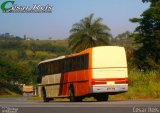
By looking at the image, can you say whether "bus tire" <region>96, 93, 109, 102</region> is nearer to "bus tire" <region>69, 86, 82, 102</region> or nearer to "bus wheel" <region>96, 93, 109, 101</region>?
"bus wheel" <region>96, 93, 109, 101</region>

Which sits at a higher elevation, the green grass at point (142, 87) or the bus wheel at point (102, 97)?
the green grass at point (142, 87)

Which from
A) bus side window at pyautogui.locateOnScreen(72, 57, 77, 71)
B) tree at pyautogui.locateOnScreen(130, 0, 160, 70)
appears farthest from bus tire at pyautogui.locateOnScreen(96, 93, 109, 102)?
tree at pyautogui.locateOnScreen(130, 0, 160, 70)

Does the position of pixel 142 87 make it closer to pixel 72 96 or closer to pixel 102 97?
pixel 102 97

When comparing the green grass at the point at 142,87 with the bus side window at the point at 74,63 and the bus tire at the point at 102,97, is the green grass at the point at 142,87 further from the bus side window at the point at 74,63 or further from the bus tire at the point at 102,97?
the bus side window at the point at 74,63

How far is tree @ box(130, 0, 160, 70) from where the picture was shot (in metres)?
59.0

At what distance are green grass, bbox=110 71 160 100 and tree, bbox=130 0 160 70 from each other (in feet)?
58.5

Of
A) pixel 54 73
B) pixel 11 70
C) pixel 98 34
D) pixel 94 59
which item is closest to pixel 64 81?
pixel 54 73

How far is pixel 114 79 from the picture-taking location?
2942cm

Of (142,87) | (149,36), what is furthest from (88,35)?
(142,87)

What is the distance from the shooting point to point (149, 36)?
6119 cm

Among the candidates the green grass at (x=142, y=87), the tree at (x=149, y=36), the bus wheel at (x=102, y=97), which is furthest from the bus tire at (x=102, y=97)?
the tree at (x=149, y=36)

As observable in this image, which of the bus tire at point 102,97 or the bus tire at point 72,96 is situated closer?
the bus tire at point 102,97

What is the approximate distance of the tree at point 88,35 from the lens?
214ft

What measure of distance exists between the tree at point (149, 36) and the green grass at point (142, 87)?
1783cm
